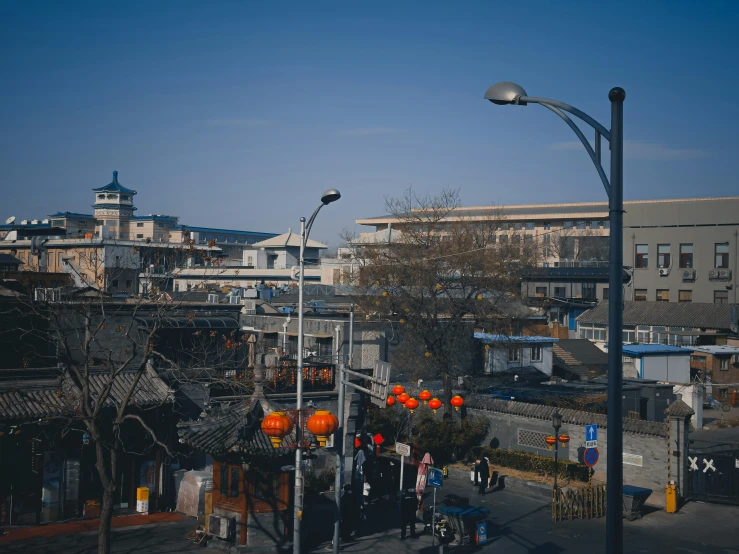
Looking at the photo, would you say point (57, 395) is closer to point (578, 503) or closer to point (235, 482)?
point (235, 482)

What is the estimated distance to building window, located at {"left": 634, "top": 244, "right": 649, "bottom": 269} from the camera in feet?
189

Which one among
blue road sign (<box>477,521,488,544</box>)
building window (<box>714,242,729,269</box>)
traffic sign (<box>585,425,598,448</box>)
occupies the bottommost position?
blue road sign (<box>477,521,488,544</box>)

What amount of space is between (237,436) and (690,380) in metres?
34.3

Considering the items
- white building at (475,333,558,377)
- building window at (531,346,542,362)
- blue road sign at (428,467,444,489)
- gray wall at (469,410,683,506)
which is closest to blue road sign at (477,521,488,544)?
blue road sign at (428,467,444,489)

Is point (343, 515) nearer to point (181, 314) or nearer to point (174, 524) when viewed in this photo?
point (174, 524)

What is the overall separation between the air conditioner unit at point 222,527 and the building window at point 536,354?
27927 mm

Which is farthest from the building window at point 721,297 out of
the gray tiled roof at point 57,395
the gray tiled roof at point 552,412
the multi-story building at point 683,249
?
the gray tiled roof at point 57,395

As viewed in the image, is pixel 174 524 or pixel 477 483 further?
pixel 477 483

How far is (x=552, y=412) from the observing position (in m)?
29.8

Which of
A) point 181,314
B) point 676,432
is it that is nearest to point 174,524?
point 181,314

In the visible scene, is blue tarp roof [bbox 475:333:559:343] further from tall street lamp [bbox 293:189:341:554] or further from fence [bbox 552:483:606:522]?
tall street lamp [bbox 293:189:341:554]

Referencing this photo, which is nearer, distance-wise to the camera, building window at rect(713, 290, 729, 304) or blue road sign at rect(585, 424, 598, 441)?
blue road sign at rect(585, 424, 598, 441)

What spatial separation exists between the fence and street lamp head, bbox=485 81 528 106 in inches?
693

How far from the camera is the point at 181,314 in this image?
29.1m
